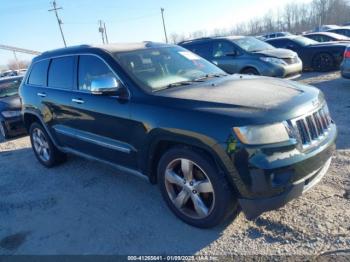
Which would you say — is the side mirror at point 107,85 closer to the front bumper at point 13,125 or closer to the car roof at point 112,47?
the car roof at point 112,47

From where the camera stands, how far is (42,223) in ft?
12.3

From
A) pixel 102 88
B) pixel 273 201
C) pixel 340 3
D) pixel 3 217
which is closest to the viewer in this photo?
pixel 273 201

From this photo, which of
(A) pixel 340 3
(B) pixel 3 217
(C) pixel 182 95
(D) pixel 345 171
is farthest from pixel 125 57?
(A) pixel 340 3

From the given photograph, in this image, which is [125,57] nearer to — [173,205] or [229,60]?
[173,205]

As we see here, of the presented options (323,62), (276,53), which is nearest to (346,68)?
(276,53)

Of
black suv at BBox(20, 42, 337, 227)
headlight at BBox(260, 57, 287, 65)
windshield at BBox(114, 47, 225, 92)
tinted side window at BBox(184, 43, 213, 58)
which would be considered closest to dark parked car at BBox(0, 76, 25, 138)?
black suv at BBox(20, 42, 337, 227)

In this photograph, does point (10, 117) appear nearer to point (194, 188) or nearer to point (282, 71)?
point (194, 188)

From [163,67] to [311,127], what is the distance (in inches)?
73.3

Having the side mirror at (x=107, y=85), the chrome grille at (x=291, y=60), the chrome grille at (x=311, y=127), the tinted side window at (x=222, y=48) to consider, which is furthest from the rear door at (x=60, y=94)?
the chrome grille at (x=291, y=60)

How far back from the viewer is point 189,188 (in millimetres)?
3146

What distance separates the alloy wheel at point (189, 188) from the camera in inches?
119

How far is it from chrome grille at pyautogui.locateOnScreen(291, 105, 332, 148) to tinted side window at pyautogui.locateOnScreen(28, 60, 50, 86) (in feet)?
13.3

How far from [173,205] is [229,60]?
7.22 meters

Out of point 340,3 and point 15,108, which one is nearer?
point 15,108
